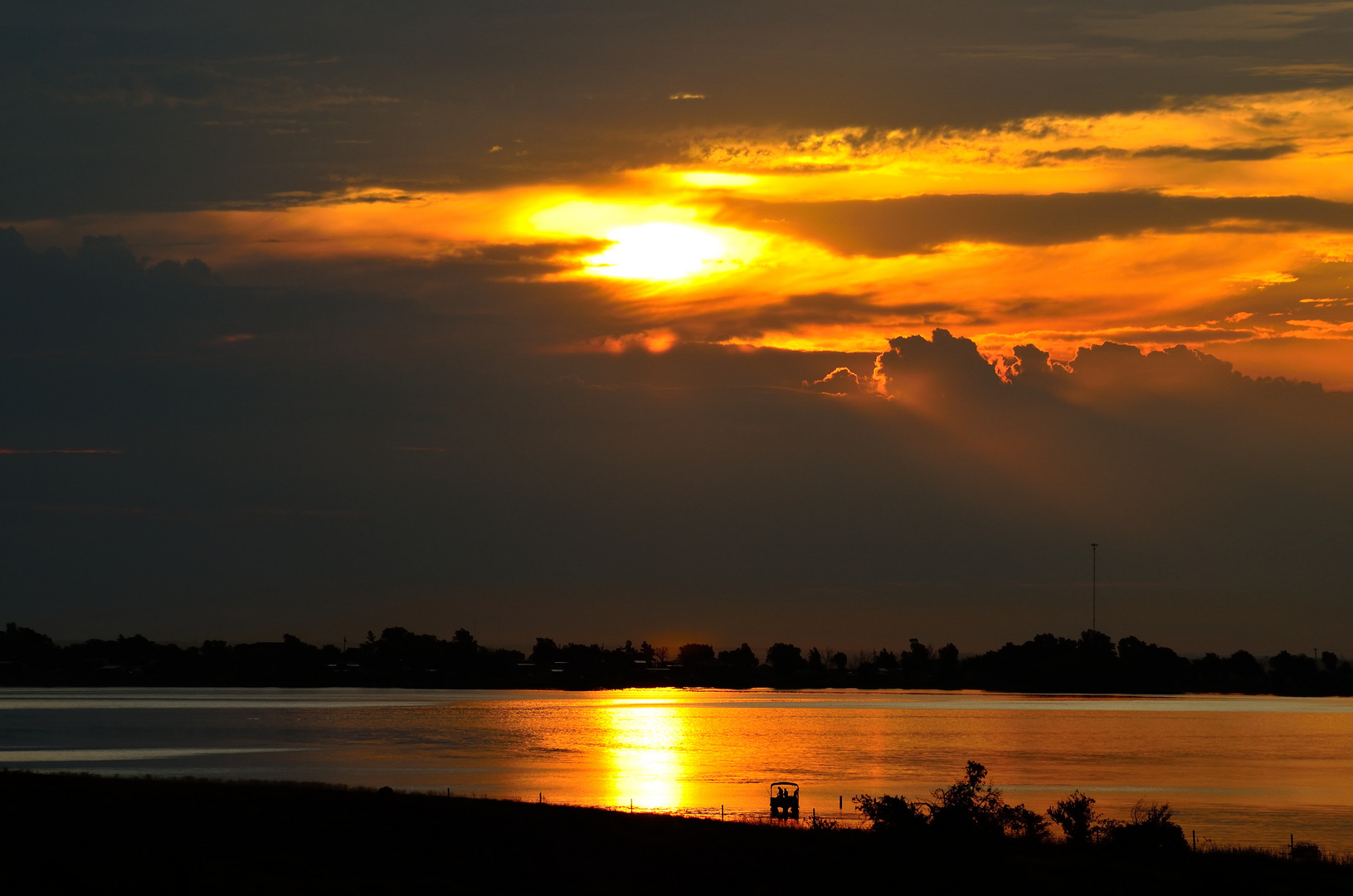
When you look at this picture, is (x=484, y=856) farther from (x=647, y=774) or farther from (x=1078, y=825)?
(x=647, y=774)

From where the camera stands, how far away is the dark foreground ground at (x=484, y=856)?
57.8m

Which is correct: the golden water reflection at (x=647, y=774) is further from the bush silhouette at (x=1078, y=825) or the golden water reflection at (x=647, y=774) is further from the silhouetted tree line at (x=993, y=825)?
the bush silhouette at (x=1078, y=825)

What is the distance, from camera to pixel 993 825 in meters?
67.9

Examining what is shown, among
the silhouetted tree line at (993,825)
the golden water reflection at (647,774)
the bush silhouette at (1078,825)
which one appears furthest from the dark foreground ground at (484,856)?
the golden water reflection at (647,774)

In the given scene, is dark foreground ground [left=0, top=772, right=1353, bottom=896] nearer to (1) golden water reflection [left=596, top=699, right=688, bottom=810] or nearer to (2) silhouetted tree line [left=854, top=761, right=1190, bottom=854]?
(2) silhouetted tree line [left=854, top=761, right=1190, bottom=854]

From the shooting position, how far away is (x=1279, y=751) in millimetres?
183375

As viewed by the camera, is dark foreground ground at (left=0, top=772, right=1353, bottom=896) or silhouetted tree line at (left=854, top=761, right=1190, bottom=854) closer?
dark foreground ground at (left=0, top=772, right=1353, bottom=896)

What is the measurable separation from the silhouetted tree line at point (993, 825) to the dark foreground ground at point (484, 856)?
1455mm

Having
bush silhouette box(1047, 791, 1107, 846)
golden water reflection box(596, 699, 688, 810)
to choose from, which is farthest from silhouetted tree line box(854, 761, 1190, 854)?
golden water reflection box(596, 699, 688, 810)

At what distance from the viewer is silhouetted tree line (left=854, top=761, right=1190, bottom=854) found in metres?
63.1

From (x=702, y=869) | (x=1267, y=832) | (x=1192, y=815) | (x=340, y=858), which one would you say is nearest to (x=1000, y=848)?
(x=702, y=869)

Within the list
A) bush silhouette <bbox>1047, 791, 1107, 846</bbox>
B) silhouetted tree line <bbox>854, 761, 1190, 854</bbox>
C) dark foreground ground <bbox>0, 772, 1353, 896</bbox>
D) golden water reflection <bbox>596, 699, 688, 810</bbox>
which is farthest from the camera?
golden water reflection <bbox>596, 699, 688, 810</bbox>

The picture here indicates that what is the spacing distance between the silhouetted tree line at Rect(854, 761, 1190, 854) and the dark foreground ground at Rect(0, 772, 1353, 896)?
146 cm

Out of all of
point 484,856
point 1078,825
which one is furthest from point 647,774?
point 484,856
